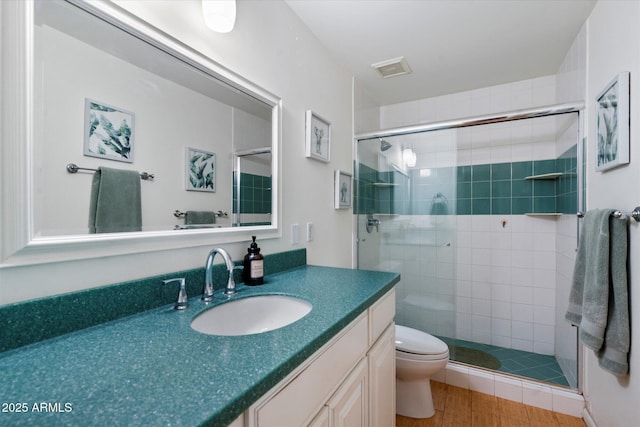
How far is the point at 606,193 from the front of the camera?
151cm

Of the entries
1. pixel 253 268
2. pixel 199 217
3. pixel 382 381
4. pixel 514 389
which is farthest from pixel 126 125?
pixel 514 389

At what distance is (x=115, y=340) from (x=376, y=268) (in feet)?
6.74

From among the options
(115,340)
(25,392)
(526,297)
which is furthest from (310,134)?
(526,297)

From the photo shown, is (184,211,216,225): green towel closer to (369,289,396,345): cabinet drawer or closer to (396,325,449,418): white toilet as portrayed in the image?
(369,289,396,345): cabinet drawer

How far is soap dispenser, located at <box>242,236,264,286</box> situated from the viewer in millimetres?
1252

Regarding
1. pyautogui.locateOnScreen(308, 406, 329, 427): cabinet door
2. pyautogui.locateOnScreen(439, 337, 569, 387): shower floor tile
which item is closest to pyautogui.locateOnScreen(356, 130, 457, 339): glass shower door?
pyautogui.locateOnScreen(439, 337, 569, 387): shower floor tile

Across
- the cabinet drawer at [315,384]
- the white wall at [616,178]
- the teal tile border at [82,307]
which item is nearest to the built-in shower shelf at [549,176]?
the white wall at [616,178]

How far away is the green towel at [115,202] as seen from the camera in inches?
32.5

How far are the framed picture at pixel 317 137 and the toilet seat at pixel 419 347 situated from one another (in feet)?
4.14

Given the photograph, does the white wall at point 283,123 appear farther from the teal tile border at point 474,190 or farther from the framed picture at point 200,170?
the teal tile border at point 474,190

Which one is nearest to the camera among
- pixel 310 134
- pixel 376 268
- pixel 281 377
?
pixel 281 377

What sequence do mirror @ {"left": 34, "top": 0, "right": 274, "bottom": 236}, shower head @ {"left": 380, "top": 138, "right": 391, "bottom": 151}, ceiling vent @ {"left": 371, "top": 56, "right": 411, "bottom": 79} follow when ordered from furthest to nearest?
shower head @ {"left": 380, "top": 138, "right": 391, "bottom": 151} < ceiling vent @ {"left": 371, "top": 56, "right": 411, "bottom": 79} < mirror @ {"left": 34, "top": 0, "right": 274, "bottom": 236}

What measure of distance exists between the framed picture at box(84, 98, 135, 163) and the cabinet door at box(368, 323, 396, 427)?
1.13m

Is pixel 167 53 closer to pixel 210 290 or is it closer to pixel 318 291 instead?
pixel 210 290
